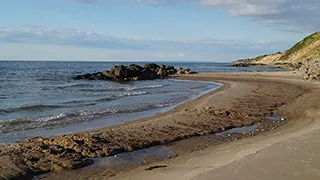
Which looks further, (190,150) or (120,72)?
(120,72)

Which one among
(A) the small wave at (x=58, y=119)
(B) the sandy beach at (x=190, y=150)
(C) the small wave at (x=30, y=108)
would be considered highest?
(B) the sandy beach at (x=190, y=150)

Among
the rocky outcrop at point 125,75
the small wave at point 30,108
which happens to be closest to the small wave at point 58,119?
the small wave at point 30,108

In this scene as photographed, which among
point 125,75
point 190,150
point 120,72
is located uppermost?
point 120,72

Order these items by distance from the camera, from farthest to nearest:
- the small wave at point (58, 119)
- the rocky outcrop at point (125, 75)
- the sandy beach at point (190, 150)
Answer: the rocky outcrop at point (125, 75)
the small wave at point (58, 119)
the sandy beach at point (190, 150)

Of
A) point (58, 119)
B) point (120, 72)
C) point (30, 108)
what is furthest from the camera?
point (120, 72)

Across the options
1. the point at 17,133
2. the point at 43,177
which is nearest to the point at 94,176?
the point at 43,177

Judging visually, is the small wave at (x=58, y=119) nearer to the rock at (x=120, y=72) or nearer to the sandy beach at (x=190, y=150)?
the sandy beach at (x=190, y=150)

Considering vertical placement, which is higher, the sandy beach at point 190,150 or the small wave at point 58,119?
the sandy beach at point 190,150

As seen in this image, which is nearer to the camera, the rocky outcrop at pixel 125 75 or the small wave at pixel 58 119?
the small wave at pixel 58 119

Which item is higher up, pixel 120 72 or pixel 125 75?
pixel 120 72

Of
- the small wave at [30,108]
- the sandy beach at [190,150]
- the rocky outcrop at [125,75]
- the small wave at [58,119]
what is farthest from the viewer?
the rocky outcrop at [125,75]

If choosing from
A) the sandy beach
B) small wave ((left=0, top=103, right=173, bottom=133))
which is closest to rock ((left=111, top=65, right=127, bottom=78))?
small wave ((left=0, top=103, right=173, bottom=133))

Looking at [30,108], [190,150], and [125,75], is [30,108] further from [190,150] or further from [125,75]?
[125,75]

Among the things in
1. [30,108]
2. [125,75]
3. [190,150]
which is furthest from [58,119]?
[125,75]
